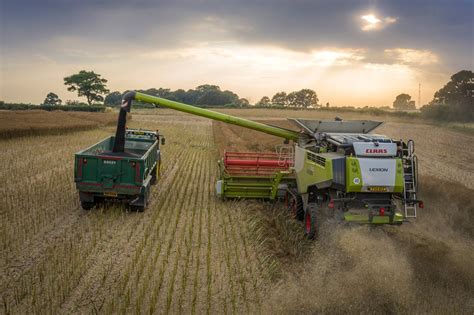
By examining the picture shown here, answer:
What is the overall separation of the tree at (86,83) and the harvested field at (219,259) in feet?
275

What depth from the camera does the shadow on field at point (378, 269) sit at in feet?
21.5

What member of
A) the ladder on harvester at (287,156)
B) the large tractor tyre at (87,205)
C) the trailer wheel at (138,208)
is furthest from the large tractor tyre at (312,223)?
the large tractor tyre at (87,205)

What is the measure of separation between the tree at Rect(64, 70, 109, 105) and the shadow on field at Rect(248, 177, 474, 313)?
292 ft

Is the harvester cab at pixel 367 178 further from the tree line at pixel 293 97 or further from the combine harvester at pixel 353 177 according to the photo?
the tree line at pixel 293 97

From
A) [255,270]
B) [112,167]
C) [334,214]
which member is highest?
[112,167]

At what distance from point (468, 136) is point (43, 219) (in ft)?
86.4

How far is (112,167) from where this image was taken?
10562 millimetres

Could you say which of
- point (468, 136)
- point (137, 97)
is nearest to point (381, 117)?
point (468, 136)

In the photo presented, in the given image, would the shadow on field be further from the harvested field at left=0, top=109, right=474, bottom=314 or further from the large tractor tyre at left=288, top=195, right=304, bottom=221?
the large tractor tyre at left=288, top=195, right=304, bottom=221

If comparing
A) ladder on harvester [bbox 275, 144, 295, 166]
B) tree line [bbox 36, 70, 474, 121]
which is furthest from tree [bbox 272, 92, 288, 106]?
ladder on harvester [bbox 275, 144, 295, 166]

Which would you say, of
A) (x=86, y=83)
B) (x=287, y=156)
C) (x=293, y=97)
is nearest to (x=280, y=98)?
(x=293, y=97)

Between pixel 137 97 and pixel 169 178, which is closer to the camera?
pixel 137 97

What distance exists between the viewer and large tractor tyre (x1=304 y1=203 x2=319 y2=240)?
29.3 feet

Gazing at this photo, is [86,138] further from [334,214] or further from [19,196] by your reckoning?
[334,214]
